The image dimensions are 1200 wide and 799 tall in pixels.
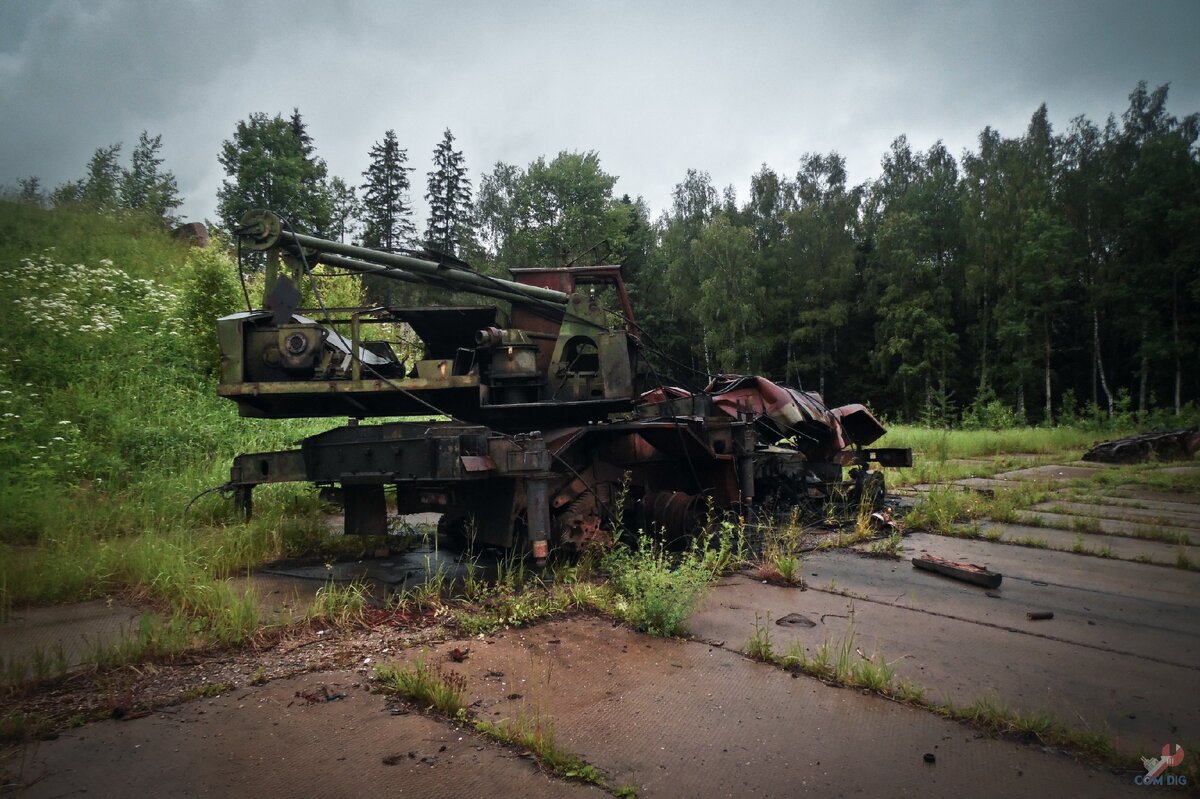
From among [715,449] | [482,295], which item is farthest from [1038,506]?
[482,295]

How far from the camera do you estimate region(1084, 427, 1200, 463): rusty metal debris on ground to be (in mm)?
15055

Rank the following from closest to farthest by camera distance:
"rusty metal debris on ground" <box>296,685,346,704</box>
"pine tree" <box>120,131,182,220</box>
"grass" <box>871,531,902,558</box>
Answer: "rusty metal debris on ground" <box>296,685,346,704</box> → "grass" <box>871,531,902,558</box> → "pine tree" <box>120,131,182,220</box>

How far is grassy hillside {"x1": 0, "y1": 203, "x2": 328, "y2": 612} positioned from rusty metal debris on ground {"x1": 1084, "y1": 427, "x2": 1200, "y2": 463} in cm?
1620

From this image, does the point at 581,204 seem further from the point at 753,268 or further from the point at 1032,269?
the point at 1032,269

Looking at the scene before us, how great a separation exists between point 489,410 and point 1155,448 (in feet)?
52.4

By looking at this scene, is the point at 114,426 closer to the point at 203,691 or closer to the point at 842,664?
the point at 203,691

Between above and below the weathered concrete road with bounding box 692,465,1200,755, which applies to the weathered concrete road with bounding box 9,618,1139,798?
above

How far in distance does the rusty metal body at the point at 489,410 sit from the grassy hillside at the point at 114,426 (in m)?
0.99

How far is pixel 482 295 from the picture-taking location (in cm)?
635

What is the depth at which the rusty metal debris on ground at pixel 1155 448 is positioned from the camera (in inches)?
593

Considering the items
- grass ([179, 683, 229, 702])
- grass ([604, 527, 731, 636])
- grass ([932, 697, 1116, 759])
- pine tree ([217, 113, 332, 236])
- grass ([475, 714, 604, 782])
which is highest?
pine tree ([217, 113, 332, 236])

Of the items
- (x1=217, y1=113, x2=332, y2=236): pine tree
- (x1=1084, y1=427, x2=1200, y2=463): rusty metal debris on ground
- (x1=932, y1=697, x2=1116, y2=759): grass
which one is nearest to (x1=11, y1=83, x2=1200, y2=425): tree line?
(x1=217, y1=113, x2=332, y2=236): pine tree

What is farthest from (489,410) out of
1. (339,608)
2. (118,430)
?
(118,430)

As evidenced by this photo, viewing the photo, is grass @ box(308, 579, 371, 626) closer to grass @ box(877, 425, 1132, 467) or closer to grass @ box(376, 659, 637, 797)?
grass @ box(376, 659, 637, 797)
